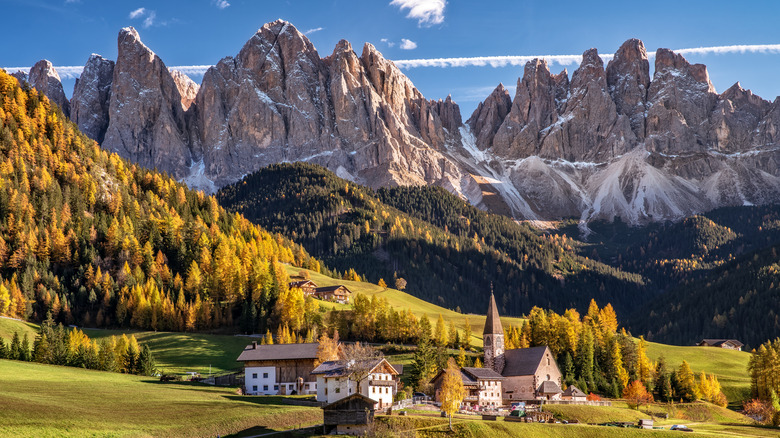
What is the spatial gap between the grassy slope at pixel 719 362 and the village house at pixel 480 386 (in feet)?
145

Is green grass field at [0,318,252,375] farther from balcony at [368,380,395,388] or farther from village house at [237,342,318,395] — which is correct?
balcony at [368,380,395,388]

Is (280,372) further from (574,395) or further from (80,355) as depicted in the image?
(574,395)

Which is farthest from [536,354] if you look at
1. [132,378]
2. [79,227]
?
[79,227]

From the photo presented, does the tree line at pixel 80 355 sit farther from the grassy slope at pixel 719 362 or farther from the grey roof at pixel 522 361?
the grassy slope at pixel 719 362

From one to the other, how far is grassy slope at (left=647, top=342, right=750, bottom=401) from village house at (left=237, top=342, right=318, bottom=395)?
71076 millimetres

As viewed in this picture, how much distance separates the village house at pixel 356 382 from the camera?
92.6 m

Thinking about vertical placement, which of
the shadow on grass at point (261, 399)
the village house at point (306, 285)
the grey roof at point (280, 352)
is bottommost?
the shadow on grass at point (261, 399)

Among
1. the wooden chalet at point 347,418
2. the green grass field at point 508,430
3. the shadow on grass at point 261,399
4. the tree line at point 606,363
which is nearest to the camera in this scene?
the wooden chalet at point 347,418

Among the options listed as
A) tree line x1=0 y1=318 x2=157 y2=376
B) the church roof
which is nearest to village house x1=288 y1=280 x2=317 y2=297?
the church roof

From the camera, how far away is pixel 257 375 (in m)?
109

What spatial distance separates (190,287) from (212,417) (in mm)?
87578

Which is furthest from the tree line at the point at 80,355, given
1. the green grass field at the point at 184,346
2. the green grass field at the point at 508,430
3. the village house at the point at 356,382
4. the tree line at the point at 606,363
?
the tree line at the point at 606,363

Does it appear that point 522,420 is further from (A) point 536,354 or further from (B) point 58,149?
(B) point 58,149

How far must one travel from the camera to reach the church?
11481 cm
